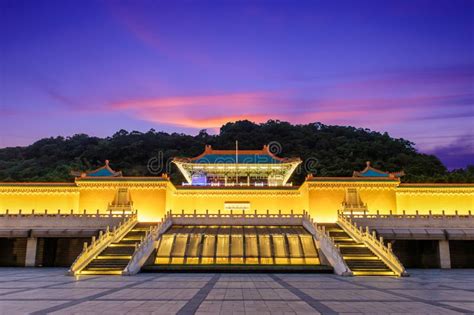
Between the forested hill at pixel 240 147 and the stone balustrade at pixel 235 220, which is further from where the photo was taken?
the forested hill at pixel 240 147

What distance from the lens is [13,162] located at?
75.1m

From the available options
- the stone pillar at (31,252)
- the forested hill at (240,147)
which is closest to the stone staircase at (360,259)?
the stone pillar at (31,252)

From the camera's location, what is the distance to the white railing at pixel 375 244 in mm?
21333

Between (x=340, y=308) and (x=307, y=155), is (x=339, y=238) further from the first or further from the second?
(x=307, y=155)

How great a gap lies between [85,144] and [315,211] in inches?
2646

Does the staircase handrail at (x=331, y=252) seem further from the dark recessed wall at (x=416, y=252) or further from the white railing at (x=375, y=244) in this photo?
the dark recessed wall at (x=416, y=252)

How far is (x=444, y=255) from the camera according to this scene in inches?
1098

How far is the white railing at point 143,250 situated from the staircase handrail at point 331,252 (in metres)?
11.0

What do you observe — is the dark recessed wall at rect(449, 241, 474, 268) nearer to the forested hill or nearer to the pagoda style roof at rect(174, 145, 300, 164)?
the pagoda style roof at rect(174, 145, 300, 164)

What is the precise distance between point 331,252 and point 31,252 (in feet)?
70.7

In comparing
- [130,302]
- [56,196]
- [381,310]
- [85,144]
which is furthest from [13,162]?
[381,310]

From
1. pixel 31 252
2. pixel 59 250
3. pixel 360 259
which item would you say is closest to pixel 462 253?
pixel 360 259

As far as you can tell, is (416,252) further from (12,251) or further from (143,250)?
(12,251)

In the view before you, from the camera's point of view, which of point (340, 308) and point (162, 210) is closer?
point (340, 308)
